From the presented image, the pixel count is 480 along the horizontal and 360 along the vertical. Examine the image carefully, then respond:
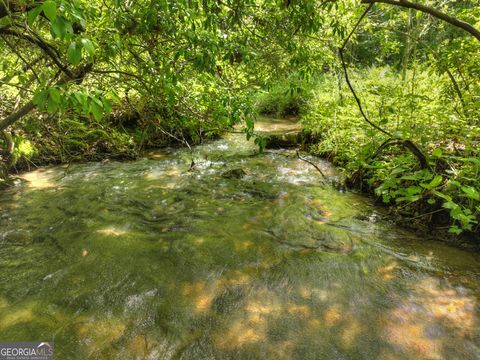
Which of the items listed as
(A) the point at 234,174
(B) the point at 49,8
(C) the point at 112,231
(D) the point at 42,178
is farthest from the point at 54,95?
(D) the point at 42,178

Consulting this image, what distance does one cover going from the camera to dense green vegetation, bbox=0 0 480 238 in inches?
114

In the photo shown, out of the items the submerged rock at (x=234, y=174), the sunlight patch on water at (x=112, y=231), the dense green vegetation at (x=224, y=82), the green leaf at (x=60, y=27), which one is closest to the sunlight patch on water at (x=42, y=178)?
the dense green vegetation at (x=224, y=82)

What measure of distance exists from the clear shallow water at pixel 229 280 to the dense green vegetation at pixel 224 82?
765mm

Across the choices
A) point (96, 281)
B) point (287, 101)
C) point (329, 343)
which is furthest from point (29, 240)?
point (287, 101)

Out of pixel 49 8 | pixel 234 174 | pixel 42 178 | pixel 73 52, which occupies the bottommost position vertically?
pixel 234 174

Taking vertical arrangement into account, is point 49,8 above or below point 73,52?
above

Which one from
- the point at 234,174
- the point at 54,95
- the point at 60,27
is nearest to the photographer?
the point at 60,27

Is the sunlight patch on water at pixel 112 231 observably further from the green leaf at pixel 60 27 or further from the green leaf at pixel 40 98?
the green leaf at pixel 60 27

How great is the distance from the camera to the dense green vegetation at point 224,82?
290cm

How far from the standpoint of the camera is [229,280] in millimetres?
2838

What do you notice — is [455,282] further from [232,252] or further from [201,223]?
[201,223]

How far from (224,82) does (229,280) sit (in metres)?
3.52

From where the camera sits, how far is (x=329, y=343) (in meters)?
2.17

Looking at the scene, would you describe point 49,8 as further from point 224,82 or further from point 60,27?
point 224,82
